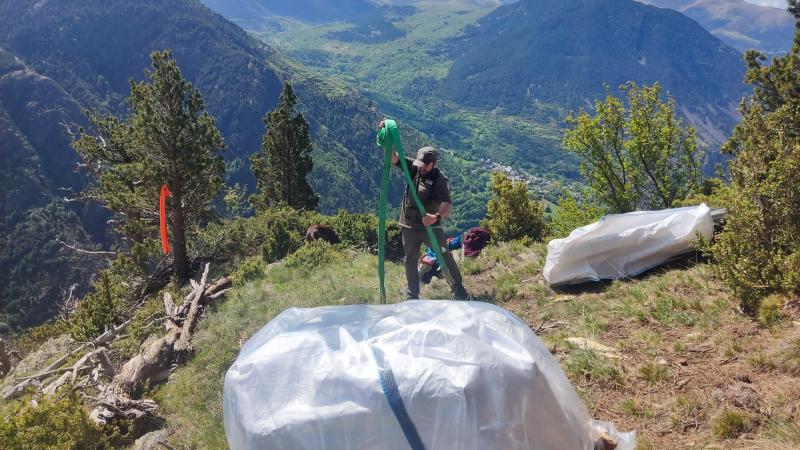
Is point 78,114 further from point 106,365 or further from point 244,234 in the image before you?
point 106,365

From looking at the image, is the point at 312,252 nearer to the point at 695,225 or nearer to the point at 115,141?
the point at 695,225

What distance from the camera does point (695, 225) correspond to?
247 inches

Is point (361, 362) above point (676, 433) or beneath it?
above

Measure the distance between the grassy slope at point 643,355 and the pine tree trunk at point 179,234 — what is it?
7.85 metres

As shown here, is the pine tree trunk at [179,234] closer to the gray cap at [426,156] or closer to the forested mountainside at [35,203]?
the gray cap at [426,156]

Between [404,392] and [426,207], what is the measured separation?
13.7 feet

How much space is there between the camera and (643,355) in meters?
4.47

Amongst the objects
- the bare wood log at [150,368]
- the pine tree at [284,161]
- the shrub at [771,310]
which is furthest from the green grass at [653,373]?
the pine tree at [284,161]

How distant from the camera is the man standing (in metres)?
6.31

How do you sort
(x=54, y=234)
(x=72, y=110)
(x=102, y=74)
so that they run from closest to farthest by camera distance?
(x=54, y=234)
(x=72, y=110)
(x=102, y=74)

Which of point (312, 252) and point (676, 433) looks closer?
point (676, 433)

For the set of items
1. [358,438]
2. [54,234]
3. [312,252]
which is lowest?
[54,234]

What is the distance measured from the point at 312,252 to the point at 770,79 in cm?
1612

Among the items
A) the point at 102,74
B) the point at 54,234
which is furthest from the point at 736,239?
the point at 102,74
